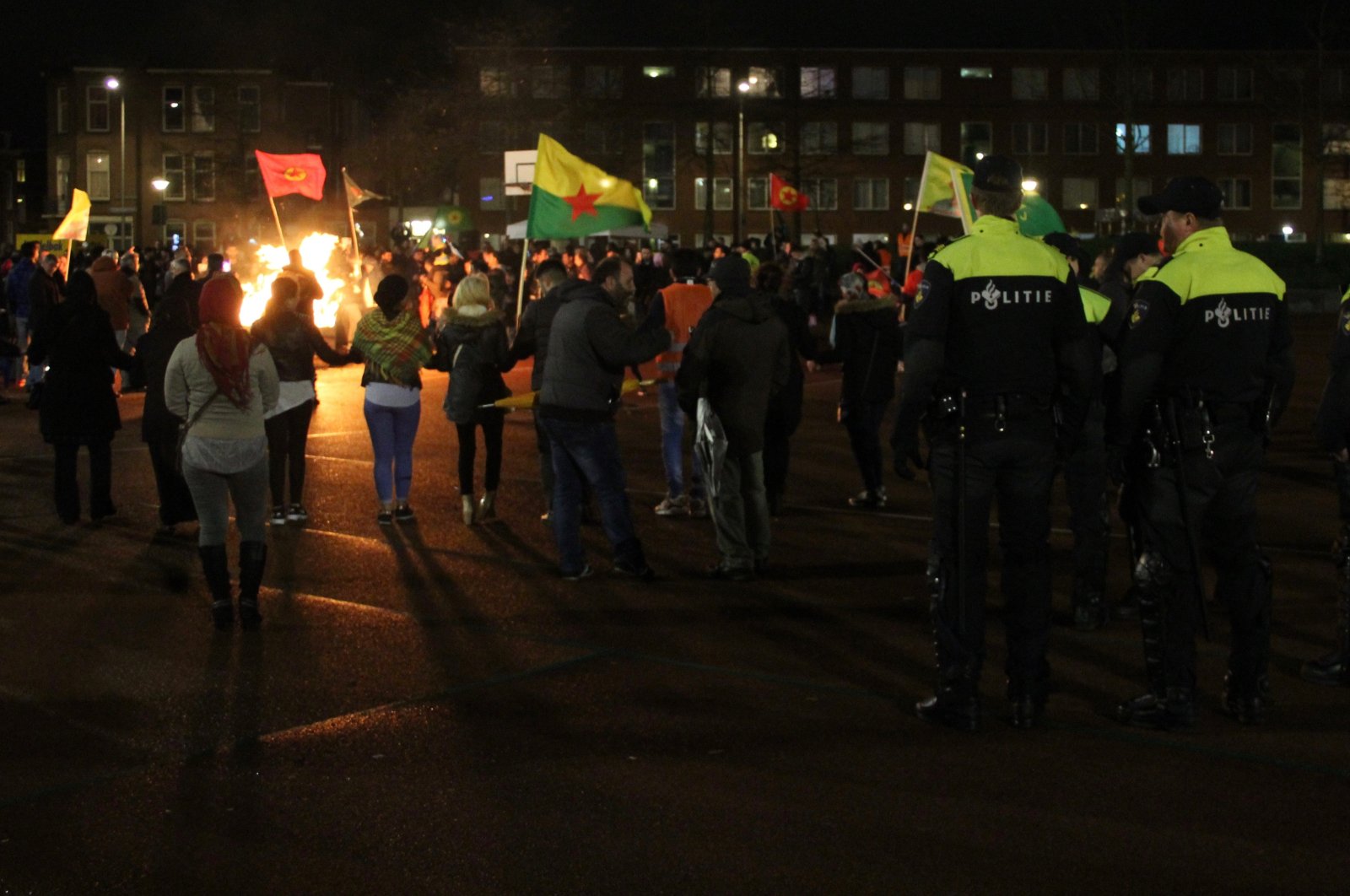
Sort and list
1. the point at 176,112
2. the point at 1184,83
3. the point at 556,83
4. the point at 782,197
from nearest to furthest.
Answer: the point at 782,197 < the point at 176,112 < the point at 556,83 < the point at 1184,83

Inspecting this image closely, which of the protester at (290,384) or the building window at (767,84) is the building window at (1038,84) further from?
the protester at (290,384)

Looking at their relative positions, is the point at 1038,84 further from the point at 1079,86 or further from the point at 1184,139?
the point at 1184,139

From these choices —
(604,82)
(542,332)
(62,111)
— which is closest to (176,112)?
(62,111)

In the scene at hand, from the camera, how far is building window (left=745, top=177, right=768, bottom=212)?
83.4m

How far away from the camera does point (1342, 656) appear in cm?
720

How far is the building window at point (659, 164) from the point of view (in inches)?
3342

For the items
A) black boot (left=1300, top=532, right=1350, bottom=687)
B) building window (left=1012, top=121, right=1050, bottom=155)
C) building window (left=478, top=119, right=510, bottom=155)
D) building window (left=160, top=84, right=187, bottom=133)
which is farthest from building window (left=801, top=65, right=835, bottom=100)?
black boot (left=1300, top=532, right=1350, bottom=687)

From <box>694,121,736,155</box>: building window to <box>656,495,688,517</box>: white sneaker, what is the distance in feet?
209

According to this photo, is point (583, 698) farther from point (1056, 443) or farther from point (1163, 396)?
point (1163, 396)

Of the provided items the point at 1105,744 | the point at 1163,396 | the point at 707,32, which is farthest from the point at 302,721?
the point at 707,32

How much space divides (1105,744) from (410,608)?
3.87 meters

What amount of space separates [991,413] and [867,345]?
20.2ft

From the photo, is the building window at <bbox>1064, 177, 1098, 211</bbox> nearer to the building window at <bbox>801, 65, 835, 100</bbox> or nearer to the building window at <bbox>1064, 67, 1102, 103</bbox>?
the building window at <bbox>1064, 67, 1102, 103</bbox>

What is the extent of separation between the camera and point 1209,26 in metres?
83.3
